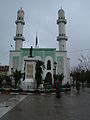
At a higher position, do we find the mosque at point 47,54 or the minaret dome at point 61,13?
the minaret dome at point 61,13

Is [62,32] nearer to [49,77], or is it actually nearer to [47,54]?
[47,54]

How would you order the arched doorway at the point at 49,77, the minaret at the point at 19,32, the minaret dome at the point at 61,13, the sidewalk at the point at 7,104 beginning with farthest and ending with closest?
the minaret dome at the point at 61,13 < the minaret at the point at 19,32 < the arched doorway at the point at 49,77 < the sidewalk at the point at 7,104

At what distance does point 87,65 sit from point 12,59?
99.0 ft

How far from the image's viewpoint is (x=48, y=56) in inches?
2419

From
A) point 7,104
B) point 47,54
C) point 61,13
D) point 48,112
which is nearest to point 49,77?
point 47,54

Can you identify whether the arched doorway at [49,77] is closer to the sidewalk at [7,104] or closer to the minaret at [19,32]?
the minaret at [19,32]

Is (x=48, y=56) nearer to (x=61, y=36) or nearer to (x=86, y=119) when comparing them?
(x=61, y=36)

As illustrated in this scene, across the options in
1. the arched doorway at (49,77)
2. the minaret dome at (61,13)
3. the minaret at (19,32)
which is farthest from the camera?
the minaret dome at (61,13)

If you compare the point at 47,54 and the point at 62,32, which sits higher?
the point at 62,32

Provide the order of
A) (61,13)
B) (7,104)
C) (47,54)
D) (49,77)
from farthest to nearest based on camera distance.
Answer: (61,13), (47,54), (49,77), (7,104)

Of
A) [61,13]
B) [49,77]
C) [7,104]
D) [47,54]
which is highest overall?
[61,13]

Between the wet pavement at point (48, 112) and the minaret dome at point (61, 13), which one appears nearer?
the wet pavement at point (48, 112)

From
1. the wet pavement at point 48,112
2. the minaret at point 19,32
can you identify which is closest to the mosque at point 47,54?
the minaret at point 19,32

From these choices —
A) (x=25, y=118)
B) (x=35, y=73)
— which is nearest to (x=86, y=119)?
(x=25, y=118)
